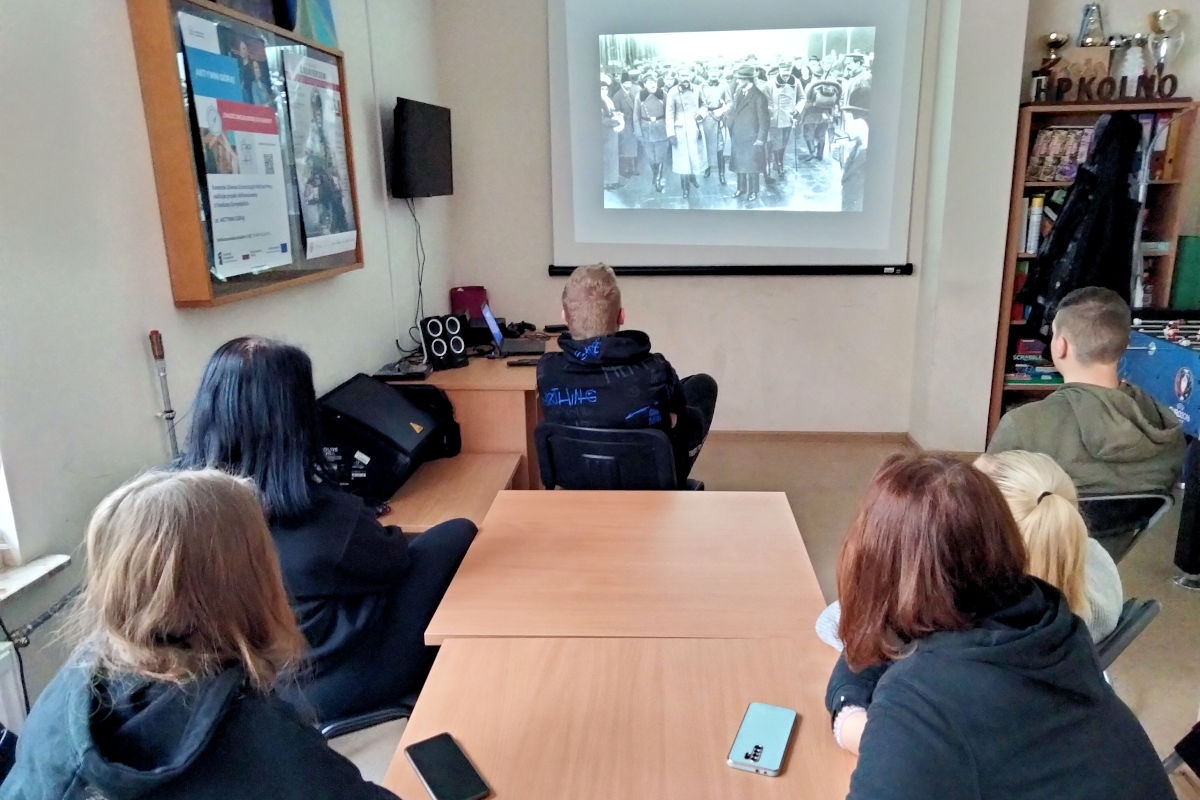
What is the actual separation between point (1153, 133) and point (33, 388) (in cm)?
447

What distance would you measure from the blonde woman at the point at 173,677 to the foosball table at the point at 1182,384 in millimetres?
2889

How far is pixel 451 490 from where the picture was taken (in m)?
2.64

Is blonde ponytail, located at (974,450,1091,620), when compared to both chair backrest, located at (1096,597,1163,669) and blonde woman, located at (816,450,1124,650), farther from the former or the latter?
chair backrest, located at (1096,597,1163,669)

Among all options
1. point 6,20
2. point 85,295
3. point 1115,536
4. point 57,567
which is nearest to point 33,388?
point 85,295

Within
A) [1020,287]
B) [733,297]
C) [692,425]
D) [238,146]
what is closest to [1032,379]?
[1020,287]

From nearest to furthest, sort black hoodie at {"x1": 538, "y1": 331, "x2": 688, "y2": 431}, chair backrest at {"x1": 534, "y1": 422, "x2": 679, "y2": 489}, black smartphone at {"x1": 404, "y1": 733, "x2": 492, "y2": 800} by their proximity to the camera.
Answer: black smartphone at {"x1": 404, "y1": 733, "x2": 492, "y2": 800}
chair backrest at {"x1": 534, "y1": 422, "x2": 679, "y2": 489}
black hoodie at {"x1": 538, "y1": 331, "x2": 688, "y2": 431}

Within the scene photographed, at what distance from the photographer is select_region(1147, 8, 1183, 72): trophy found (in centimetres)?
383

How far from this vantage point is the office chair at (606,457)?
88.7 inches

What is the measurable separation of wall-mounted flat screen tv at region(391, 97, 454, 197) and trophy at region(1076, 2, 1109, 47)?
3.04 m

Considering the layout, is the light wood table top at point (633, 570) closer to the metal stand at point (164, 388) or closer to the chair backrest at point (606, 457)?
the chair backrest at point (606, 457)

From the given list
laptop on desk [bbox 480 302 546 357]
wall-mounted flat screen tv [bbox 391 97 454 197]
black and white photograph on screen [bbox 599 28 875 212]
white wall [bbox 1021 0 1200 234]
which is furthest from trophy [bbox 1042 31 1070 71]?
wall-mounted flat screen tv [bbox 391 97 454 197]

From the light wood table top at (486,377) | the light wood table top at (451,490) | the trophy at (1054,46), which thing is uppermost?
the trophy at (1054,46)

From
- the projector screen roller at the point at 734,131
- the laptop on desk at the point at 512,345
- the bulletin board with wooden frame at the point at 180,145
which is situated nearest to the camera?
the bulletin board with wooden frame at the point at 180,145

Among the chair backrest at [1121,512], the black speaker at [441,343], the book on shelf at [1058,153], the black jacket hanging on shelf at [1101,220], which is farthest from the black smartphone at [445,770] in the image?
the book on shelf at [1058,153]
